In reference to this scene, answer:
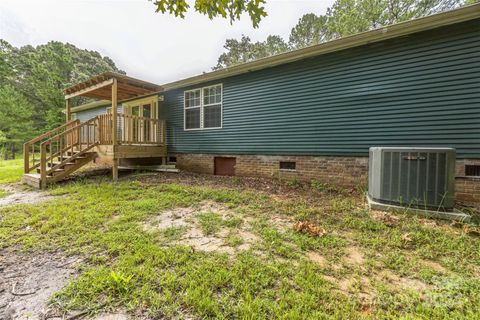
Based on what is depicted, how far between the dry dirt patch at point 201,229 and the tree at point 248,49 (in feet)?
71.5

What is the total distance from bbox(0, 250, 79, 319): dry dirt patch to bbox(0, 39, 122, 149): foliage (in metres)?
21.3

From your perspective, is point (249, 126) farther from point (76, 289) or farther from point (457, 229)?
point (76, 289)

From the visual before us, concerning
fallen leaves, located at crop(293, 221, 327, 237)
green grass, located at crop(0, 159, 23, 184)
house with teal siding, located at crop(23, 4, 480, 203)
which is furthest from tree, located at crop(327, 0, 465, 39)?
green grass, located at crop(0, 159, 23, 184)

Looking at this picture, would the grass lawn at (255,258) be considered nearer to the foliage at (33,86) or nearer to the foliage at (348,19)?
the foliage at (348,19)

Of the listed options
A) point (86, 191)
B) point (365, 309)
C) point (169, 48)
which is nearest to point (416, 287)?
point (365, 309)

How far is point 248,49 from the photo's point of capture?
75.2 ft

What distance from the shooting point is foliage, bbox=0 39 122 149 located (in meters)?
18.5

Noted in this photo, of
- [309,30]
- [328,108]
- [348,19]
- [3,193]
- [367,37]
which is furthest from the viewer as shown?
[309,30]

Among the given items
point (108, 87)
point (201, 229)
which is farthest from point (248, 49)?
point (201, 229)

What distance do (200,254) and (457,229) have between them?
342 centimetres

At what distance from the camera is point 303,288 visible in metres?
1.64

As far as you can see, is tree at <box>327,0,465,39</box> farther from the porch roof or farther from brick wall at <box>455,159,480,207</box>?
the porch roof

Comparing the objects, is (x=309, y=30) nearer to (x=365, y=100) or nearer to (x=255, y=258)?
(x=365, y=100)

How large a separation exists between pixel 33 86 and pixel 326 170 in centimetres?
2796
